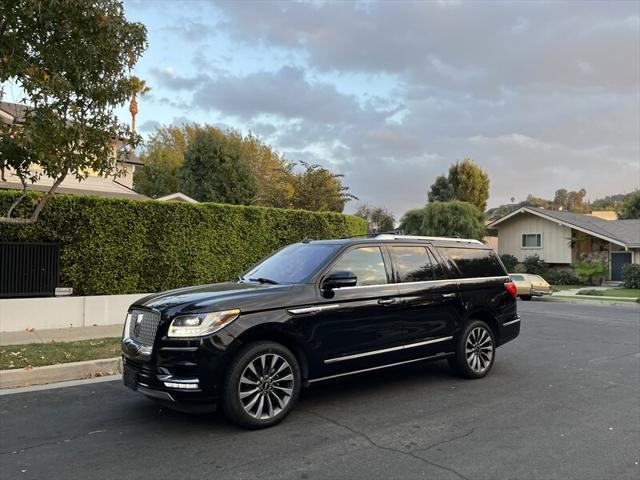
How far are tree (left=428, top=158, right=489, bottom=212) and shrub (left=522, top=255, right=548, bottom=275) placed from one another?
21.2 metres

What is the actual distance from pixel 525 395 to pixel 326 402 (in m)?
2.40

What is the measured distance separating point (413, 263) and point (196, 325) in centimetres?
292

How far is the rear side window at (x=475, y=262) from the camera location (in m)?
7.05

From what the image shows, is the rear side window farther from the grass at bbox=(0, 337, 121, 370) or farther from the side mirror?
the grass at bbox=(0, 337, 121, 370)

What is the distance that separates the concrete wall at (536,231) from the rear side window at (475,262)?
3150 cm

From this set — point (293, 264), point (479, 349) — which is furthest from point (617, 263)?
point (293, 264)

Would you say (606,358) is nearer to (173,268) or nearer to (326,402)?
(326,402)

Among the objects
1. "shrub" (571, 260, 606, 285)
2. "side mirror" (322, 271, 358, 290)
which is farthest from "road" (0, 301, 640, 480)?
"shrub" (571, 260, 606, 285)

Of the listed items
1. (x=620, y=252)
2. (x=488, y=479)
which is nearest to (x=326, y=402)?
(x=488, y=479)

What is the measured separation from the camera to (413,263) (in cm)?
653

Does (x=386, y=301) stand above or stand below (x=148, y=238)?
below

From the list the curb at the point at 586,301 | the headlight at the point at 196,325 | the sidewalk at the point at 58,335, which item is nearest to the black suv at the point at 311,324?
the headlight at the point at 196,325

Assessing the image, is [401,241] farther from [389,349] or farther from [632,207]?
[632,207]

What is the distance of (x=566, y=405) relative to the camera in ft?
19.1
